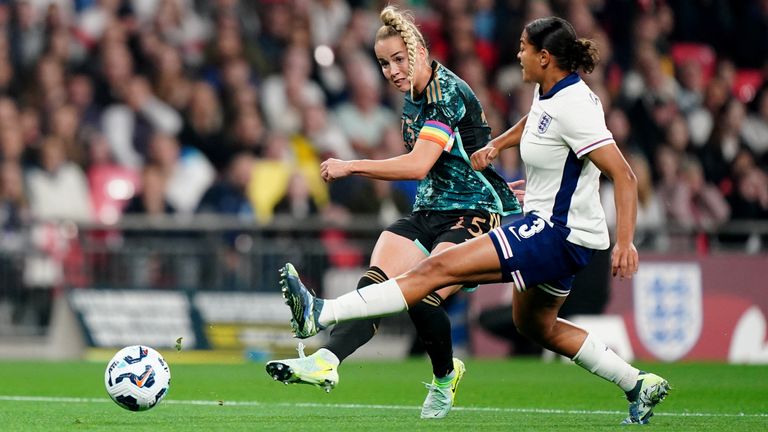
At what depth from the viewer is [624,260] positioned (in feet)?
24.0

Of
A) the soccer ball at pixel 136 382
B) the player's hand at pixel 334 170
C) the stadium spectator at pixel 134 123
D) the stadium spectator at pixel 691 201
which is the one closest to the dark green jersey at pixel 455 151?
the player's hand at pixel 334 170

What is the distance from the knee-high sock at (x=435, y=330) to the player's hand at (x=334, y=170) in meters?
1.17

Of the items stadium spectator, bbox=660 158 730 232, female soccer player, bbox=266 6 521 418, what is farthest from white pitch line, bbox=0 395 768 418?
stadium spectator, bbox=660 158 730 232

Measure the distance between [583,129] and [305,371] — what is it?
193 cm

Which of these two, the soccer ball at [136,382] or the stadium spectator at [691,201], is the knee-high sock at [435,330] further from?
the stadium spectator at [691,201]

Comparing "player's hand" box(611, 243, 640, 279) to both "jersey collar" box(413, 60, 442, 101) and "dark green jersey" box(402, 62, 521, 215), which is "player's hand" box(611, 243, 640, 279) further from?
"jersey collar" box(413, 60, 442, 101)

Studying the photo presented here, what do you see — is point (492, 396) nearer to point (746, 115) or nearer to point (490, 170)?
point (490, 170)

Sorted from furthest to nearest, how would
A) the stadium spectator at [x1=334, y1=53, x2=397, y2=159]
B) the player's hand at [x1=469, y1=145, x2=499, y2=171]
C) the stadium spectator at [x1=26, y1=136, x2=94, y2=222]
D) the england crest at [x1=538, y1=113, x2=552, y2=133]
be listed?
1. the stadium spectator at [x1=334, y1=53, x2=397, y2=159]
2. the stadium spectator at [x1=26, y1=136, x2=94, y2=222]
3. the player's hand at [x1=469, y1=145, x2=499, y2=171]
4. the england crest at [x1=538, y1=113, x2=552, y2=133]

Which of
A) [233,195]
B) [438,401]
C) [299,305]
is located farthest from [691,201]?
[299,305]

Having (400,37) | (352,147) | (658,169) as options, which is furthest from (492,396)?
(658,169)

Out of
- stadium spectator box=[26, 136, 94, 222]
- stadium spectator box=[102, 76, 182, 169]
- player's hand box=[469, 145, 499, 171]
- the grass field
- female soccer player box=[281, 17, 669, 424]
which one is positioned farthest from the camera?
stadium spectator box=[102, 76, 182, 169]

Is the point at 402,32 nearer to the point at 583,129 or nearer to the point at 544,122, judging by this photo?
the point at 544,122

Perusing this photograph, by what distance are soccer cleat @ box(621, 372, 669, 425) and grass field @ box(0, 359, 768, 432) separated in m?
0.12

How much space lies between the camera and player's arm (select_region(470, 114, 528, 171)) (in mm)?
8180
